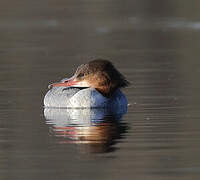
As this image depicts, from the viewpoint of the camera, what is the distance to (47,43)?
98.4ft

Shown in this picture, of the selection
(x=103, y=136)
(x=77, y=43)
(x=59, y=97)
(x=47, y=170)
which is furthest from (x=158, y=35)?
(x=47, y=170)

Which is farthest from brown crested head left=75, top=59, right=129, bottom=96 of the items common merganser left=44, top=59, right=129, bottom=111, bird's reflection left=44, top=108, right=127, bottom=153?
bird's reflection left=44, top=108, right=127, bottom=153

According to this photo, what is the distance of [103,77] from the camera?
16.3m

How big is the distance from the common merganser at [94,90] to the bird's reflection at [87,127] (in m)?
0.18

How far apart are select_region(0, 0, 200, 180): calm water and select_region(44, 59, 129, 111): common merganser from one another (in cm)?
39

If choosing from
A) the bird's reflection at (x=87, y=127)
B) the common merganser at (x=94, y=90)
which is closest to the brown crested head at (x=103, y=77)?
the common merganser at (x=94, y=90)

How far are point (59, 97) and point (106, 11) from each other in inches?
938

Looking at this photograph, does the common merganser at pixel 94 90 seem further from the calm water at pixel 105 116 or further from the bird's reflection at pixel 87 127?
the calm water at pixel 105 116

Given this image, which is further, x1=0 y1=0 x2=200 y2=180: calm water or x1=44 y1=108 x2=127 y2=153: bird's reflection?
x1=44 y1=108 x2=127 y2=153: bird's reflection

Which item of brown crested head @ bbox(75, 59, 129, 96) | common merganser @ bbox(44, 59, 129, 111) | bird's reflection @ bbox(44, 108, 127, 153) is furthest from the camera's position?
brown crested head @ bbox(75, 59, 129, 96)

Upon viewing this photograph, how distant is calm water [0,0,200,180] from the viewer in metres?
10.9

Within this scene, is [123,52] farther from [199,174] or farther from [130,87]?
[199,174]

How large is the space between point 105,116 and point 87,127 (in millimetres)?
1466

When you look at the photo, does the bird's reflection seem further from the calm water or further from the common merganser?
the common merganser
